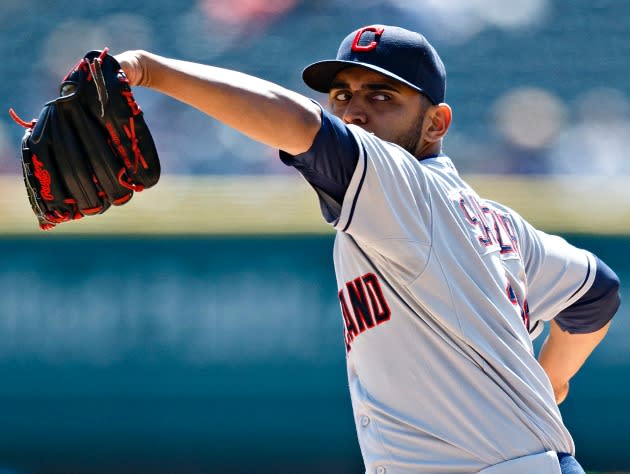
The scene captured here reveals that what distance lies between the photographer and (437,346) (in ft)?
5.60

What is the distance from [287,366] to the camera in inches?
161

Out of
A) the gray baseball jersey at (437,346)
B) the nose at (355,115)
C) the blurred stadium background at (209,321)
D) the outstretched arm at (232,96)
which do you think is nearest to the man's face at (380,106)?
the nose at (355,115)

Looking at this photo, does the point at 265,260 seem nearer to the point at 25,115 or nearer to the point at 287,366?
the point at 287,366

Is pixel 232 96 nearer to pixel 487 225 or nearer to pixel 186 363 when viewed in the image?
pixel 487 225

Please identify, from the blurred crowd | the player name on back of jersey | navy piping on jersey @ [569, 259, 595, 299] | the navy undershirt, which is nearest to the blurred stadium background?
the blurred crowd

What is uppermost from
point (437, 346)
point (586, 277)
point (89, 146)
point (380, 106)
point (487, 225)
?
point (380, 106)

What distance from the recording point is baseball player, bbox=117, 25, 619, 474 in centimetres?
146

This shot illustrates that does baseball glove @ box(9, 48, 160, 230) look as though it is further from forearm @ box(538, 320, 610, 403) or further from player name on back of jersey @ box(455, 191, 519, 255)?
forearm @ box(538, 320, 610, 403)

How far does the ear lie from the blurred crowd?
274 cm

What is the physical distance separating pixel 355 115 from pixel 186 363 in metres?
2.46

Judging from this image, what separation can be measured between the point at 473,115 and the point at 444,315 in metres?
3.32

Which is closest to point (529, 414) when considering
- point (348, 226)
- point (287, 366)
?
point (348, 226)

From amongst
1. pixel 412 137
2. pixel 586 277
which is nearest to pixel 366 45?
pixel 412 137

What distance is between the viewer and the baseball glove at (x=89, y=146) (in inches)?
56.2
